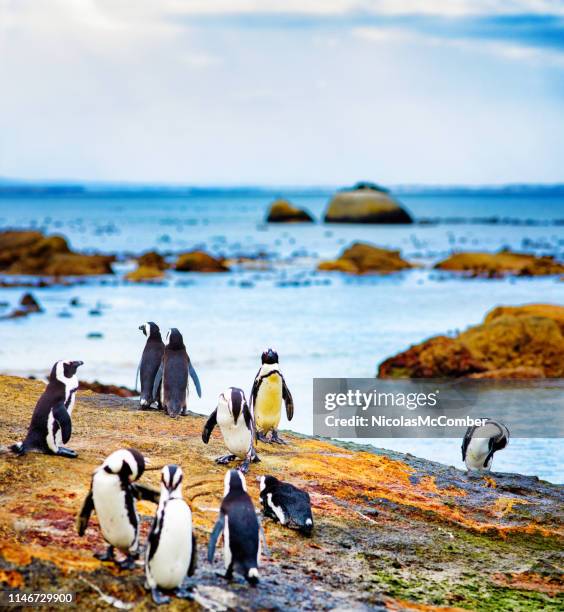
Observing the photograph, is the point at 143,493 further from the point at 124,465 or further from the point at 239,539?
the point at 239,539

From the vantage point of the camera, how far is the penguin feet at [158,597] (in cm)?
543

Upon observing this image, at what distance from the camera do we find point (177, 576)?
549 centimetres

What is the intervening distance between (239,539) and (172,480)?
1.79 ft

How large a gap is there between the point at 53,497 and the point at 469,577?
2.72 metres

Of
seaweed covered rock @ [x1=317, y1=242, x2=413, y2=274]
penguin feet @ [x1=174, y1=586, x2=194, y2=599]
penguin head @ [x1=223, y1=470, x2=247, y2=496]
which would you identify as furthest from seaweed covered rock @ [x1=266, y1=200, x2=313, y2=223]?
penguin feet @ [x1=174, y1=586, x2=194, y2=599]

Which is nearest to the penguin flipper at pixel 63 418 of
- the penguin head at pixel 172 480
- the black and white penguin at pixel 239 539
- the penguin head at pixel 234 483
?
the penguin head at pixel 234 483

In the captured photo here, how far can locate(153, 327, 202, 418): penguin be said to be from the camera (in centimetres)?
973

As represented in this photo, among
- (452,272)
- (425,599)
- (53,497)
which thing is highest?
(452,272)

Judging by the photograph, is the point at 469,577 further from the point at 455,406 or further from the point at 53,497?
the point at 455,406

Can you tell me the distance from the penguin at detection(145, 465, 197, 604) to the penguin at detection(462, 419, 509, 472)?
17.8 ft

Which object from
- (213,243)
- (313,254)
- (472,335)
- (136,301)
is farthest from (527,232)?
(472,335)

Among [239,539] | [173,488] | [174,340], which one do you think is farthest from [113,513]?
[174,340]

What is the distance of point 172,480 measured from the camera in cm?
→ 559

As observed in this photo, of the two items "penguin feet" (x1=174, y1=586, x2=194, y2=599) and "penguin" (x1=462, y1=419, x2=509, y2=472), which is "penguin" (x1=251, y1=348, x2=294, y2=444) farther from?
"penguin feet" (x1=174, y1=586, x2=194, y2=599)
